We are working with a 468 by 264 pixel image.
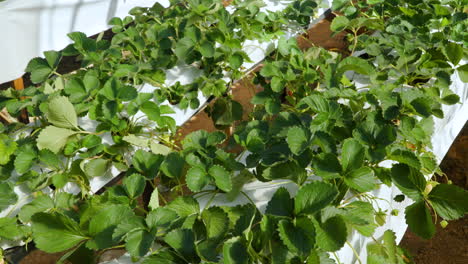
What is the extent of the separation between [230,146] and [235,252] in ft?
1.74

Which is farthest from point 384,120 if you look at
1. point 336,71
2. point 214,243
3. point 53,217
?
point 53,217

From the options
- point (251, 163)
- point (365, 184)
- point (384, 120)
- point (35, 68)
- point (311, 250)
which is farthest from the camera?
point (35, 68)

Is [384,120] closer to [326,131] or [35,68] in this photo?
[326,131]

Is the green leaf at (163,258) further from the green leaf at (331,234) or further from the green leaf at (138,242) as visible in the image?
the green leaf at (331,234)

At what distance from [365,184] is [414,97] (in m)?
0.40

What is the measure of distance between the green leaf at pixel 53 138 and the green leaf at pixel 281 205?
66 centimetres

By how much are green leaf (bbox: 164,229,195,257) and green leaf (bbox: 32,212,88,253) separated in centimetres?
18

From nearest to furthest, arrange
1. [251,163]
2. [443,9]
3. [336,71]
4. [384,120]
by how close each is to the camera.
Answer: [251,163] < [384,120] < [336,71] < [443,9]

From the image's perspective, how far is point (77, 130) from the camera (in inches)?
51.8

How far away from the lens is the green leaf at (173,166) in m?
1.08

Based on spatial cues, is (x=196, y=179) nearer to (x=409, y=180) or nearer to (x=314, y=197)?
(x=314, y=197)

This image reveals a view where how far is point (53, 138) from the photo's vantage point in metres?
1.24

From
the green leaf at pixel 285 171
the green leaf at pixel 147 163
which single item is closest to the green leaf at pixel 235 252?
the green leaf at pixel 285 171

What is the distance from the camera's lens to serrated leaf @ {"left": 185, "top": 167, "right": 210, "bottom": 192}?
39.8 inches
